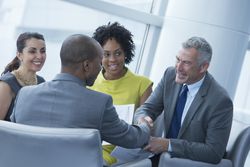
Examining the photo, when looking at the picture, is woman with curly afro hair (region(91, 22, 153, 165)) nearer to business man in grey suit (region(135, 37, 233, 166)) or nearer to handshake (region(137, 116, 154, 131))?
business man in grey suit (region(135, 37, 233, 166))

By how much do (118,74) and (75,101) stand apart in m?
1.26

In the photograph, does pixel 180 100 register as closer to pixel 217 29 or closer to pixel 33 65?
pixel 33 65

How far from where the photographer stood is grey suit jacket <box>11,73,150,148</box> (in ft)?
5.74

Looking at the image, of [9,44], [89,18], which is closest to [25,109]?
[9,44]

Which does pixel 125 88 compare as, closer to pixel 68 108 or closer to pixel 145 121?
pixel 145 121

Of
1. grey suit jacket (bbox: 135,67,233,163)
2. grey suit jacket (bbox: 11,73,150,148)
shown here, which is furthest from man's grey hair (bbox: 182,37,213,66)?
grey suit jacket (bbox: 11,73,150,148)

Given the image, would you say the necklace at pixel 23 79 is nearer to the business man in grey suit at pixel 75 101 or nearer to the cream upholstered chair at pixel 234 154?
the business man in grey suit at pixel 75 101

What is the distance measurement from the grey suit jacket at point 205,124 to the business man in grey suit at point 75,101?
21.3 inches

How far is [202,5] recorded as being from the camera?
3.80m

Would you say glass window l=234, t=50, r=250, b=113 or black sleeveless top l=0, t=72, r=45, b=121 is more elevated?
glass window l=234, t=50, r=250, b=113

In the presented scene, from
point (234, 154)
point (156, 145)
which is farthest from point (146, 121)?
point (234, 154)

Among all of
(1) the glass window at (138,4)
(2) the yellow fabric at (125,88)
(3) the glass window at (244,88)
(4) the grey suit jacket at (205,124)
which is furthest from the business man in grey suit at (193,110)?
(3) the glass window at (244,88)

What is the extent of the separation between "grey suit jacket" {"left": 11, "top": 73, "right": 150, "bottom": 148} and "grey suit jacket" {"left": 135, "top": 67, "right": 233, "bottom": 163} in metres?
0.61

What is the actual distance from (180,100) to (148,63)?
1893 mm
